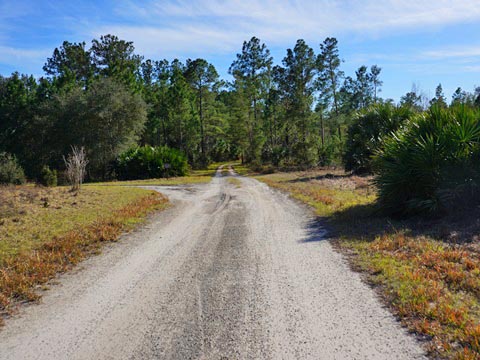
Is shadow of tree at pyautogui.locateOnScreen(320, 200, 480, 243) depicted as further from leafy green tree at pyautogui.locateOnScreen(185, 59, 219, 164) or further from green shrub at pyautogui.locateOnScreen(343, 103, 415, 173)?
leafy green tree at pyautogui.locateOnScreen(185, 59, 219, 164)

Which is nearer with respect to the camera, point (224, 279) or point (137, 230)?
point (224, 279)

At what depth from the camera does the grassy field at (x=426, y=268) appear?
353cm

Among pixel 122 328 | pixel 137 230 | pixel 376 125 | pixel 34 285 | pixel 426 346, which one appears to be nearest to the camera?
pixel 426 346

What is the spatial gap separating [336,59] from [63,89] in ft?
101

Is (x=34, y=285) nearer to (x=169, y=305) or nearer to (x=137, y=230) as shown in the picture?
(x=169, y=305)

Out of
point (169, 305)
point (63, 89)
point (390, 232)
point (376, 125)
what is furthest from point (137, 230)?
point (63, 89)

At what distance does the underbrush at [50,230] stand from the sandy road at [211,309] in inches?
16.1

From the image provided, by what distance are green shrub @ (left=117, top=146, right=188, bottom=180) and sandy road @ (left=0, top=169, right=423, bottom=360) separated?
24.6 m

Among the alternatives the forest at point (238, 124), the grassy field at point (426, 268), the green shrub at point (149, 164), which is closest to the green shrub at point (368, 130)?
the forest at point (238, 124)

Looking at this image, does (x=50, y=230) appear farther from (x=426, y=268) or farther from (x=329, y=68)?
(x=329, y=68)

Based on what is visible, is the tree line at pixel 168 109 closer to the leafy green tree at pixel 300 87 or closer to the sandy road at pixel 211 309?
the leafy green tree at pixel 300 87

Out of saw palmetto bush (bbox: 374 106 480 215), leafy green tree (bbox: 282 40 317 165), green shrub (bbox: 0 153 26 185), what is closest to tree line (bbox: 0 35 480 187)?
leafy green tree (bbox: 282 40 317 165)

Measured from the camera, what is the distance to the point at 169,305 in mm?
4445

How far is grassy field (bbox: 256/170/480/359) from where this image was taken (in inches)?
139
